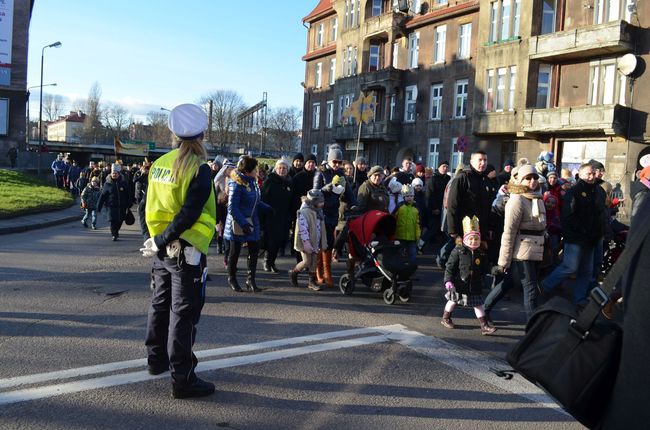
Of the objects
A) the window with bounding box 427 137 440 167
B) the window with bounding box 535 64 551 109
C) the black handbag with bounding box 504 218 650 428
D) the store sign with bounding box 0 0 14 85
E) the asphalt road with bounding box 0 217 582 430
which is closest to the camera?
the black handbag with bounding box 504 218 650 428

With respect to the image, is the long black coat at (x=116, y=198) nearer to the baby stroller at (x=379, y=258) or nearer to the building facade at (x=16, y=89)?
the baby stroller at (x=379, y=258)

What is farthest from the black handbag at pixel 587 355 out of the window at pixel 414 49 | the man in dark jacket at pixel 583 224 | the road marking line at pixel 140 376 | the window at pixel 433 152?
the window at pixel 414 49

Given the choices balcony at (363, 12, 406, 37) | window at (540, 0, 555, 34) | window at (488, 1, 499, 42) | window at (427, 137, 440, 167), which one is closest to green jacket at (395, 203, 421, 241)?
window at (540, 0, 555, 34)

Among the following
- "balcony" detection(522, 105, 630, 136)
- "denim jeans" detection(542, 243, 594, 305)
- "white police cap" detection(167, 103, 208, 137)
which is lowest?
"denim jeans" detection(542, 243, 594, 305)

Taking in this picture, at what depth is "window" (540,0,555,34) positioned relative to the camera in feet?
88.5

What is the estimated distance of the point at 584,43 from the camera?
24359 millimetres

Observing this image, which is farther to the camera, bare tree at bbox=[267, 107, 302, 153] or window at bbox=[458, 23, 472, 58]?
bare tree at bbox=[267, 107, 302, 153]

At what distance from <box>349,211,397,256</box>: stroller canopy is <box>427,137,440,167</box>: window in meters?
25.6

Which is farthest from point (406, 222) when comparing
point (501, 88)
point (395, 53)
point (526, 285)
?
point (395, 53)

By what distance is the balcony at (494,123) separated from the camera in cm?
2803

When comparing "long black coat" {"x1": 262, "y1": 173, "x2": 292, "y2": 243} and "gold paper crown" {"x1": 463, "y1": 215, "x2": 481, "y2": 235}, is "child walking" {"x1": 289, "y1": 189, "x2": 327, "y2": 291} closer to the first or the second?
"long black coat" {"x1": 262, "y1": 173, "x2": 292, "y2": 243}

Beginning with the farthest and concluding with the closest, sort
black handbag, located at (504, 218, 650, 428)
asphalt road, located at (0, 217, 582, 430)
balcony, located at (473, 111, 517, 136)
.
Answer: balcony, located at (473, 111, 517, 136)
asphalt road, located at (0, 217, 582, 430)
black handbag, located at (504, 218, 650, 428)

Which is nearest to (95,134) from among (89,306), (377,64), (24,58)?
(24,58)

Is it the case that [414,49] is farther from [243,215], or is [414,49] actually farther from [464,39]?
[243,215]
